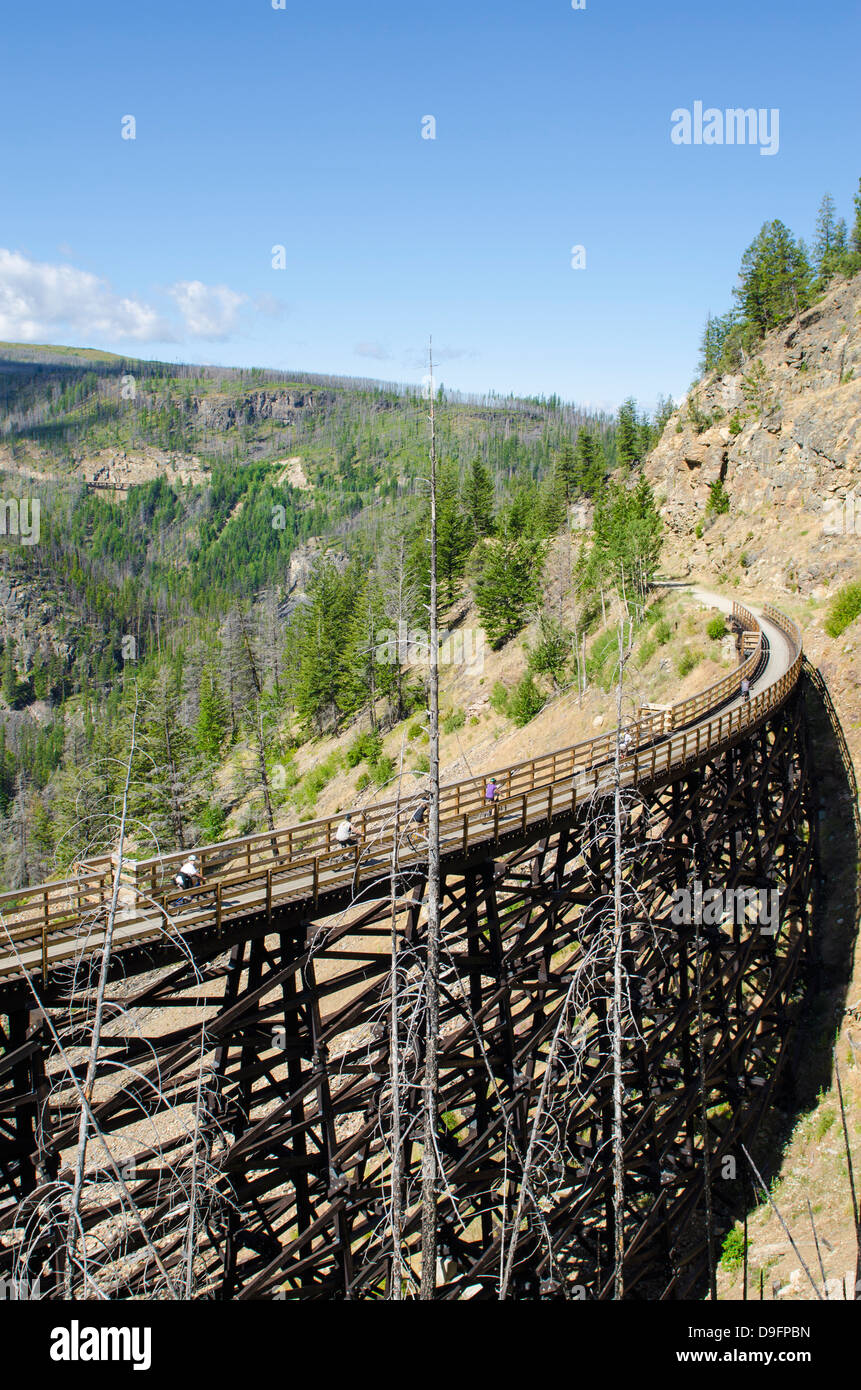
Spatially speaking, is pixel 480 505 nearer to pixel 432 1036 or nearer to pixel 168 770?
pixel 168 770

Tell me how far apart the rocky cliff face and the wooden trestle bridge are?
21819mm

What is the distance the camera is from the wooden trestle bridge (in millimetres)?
8711

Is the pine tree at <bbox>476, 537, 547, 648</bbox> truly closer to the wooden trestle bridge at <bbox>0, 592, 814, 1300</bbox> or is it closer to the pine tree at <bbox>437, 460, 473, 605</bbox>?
the pine tree at <bbox>437, 460, 473, 605</bbox>

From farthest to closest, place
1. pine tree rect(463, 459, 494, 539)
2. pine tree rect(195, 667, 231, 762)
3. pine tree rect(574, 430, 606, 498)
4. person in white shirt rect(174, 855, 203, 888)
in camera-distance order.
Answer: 1. pine tree rect(574, 430, 606, 498)
2. pine tree rect(463, 459, 494, 539)
3. pine tree rect(195, 667, 231, 762)
4. person in white shirt rect(174, 855, 203, 888)

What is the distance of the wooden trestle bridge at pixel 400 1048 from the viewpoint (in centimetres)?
871

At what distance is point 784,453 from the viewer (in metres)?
44.6

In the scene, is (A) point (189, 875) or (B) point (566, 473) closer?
(A) point (189, 875)

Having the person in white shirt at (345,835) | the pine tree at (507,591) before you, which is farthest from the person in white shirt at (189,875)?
the pine tree at (507,591)

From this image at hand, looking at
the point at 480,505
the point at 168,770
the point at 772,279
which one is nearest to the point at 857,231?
the point at 772,279

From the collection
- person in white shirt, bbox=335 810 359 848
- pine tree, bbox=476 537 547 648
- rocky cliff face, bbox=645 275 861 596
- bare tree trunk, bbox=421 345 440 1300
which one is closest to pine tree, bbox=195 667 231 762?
pine tree, bbox=476 537 547 648

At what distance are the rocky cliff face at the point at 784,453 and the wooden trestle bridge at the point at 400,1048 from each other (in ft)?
71.6

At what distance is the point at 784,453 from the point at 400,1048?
43540 mm
